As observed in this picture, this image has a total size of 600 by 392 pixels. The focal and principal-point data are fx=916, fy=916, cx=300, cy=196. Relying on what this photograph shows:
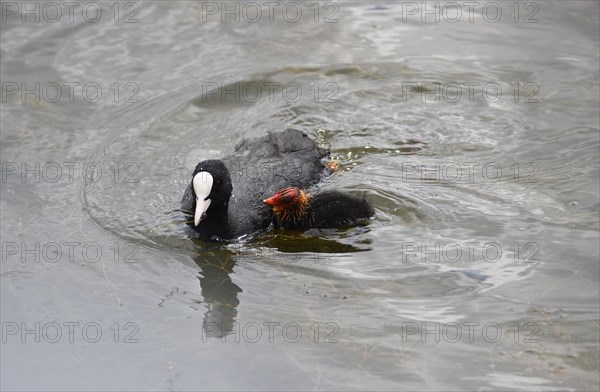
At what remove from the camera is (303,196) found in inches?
279

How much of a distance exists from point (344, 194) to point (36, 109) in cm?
360

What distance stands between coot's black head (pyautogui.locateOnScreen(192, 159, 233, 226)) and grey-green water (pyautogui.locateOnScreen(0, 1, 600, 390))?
1.05 feet

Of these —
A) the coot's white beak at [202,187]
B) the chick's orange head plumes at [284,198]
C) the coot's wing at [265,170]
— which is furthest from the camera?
the coot's wing at [265,170]

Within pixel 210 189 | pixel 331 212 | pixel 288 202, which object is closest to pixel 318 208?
pixel 331 212

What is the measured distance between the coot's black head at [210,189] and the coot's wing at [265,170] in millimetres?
241

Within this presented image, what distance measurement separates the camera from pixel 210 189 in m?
6.73

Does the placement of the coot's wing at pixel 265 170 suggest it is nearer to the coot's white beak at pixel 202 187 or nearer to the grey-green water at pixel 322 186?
the grey-green water at pixel 322 186

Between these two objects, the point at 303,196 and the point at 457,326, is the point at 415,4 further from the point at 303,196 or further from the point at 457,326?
the point at 457,326

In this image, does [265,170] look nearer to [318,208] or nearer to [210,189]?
[318,208]

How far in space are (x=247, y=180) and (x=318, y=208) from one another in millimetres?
727

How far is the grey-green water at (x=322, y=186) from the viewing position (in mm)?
5398

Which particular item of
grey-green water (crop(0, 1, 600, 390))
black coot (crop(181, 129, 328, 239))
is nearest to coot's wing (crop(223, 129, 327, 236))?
black coot (crop(181, 129, 328, 239))

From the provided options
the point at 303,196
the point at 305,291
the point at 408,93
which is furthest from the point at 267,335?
the point at 408,93

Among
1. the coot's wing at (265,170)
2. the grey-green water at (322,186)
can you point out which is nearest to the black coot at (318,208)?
the grey-green water at (322,186)
